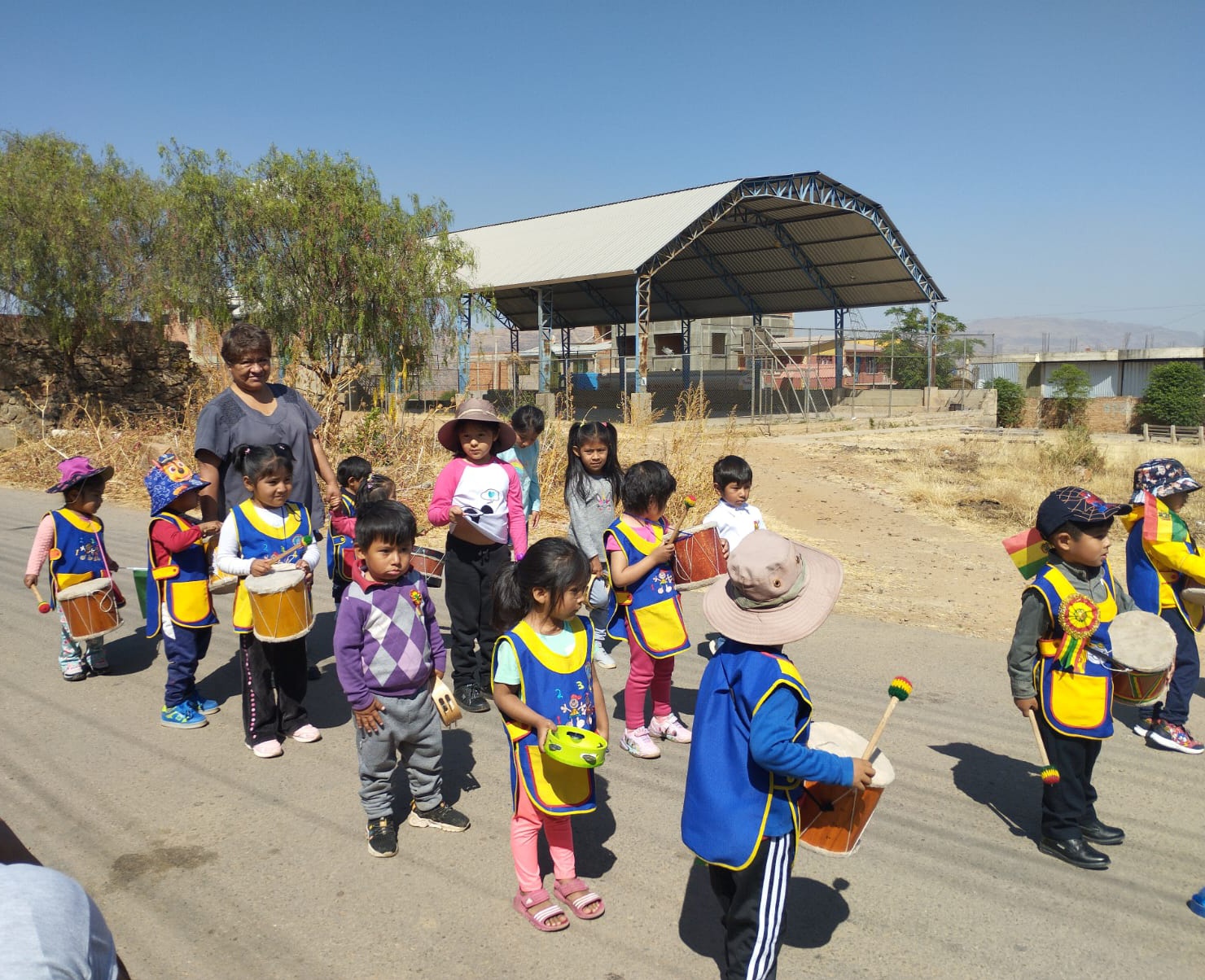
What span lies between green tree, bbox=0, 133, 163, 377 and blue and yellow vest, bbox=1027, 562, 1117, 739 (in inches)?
823

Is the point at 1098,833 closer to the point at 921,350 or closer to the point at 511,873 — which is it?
the point at 511,873

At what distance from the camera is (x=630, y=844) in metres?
3.60

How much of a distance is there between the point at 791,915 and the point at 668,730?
60.6 inches

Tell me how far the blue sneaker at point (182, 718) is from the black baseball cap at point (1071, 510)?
4.30 meters

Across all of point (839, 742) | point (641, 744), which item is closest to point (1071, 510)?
point (839, 742)

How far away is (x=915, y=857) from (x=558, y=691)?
1.68 meters

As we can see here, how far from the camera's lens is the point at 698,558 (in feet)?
14.5

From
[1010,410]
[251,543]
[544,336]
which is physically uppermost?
[544,336]

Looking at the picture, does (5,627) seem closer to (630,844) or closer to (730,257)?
(630,844)

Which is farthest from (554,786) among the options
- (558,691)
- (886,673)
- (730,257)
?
(730,257)

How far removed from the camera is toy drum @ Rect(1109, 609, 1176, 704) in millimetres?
3369

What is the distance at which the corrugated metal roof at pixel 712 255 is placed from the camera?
26047 millimetres

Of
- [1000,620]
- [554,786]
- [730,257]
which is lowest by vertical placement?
[1000,620]

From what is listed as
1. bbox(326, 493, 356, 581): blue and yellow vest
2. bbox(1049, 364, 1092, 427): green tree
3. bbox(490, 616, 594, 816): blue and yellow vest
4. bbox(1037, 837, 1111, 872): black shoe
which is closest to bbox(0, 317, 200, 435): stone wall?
bbox(326, 493, 356, 581): blue and yellow vest
